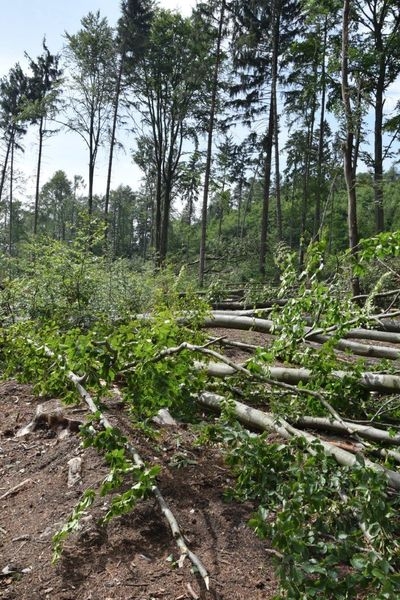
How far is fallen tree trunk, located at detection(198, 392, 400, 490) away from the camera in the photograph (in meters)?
2.52

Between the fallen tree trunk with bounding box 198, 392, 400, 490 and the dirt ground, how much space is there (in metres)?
0.35

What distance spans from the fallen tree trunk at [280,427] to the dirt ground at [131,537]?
1.14ft

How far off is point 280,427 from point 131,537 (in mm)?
1118

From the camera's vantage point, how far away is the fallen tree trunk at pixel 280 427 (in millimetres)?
2521

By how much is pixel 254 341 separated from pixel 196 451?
3738 millimetres

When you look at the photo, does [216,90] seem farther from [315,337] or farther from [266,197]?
[315,337]

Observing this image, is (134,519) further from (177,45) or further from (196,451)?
(177,45)

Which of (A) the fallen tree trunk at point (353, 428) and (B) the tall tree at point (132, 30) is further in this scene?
(B) the tall tree at point (132, 30)

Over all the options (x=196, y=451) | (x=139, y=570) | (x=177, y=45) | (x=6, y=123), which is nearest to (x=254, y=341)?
(x=196, y=451)

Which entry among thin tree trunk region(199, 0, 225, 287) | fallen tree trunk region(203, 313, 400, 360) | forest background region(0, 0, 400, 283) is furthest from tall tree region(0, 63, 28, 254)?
fallen tree trunk region(203, 313, 400, 360)

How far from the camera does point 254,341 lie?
6809 millimetres

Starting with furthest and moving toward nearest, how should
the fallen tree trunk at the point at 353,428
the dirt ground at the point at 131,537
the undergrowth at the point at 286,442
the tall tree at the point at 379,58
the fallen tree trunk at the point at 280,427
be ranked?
the tall tree at the point at 379,58 → the fallen tree trunk at the point at 353,428 → the fallen tree trunk at the point at 280,427 → the dirt ground at the point at 131,537 → the undergrowth at the point at 286,442

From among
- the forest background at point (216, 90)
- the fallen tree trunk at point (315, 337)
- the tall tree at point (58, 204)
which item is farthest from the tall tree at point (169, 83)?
the tall tree at point (58, 204)

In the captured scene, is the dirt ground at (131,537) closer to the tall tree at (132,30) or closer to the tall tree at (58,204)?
the tall tree at (132,30)
